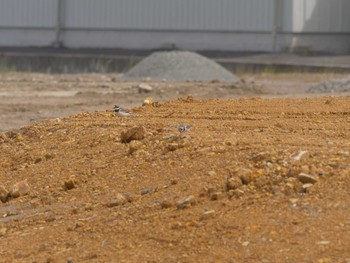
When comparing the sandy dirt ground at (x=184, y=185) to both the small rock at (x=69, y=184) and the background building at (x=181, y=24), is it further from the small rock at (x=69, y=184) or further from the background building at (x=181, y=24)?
the background building at (x=181, y=24)

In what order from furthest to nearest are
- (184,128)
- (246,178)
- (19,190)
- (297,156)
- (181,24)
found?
(181,24)
(184,128)
(19,190)
(297,156)
(246,178)

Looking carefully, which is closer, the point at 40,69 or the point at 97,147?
the point at 97,147

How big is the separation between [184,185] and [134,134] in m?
1.51

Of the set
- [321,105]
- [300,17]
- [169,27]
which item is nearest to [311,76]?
[300,17]

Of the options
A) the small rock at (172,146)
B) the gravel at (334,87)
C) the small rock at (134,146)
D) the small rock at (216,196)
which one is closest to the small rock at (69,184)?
the small rock at (134,146)

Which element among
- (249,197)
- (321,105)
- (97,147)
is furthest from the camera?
(321,105)

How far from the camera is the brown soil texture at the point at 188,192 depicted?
685 centimetres

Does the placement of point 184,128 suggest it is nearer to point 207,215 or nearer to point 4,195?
point 4,195

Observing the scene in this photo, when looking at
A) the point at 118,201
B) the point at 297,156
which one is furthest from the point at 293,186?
the point at 118,201

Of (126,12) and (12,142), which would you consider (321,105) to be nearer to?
(12,142)

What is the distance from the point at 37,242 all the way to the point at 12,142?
330cm

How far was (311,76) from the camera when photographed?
96.2 ft

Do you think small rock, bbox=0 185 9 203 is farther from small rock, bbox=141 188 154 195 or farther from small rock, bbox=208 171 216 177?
small rock, bbox=208 171 216 177

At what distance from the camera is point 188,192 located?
7691mm
